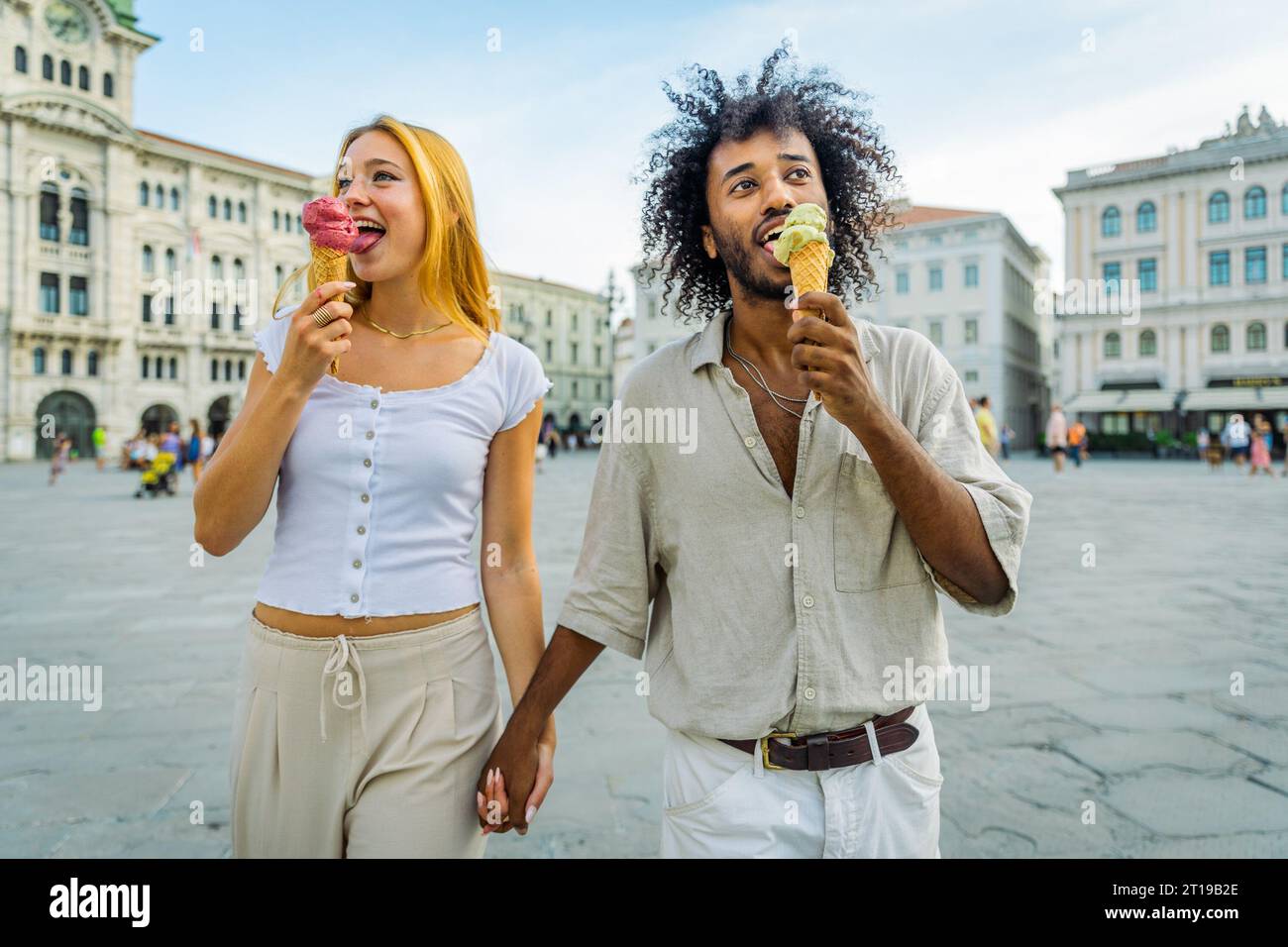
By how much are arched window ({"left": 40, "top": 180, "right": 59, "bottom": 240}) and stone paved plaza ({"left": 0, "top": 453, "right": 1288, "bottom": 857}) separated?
42665mm

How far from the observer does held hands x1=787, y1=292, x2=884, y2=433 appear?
4.44ft

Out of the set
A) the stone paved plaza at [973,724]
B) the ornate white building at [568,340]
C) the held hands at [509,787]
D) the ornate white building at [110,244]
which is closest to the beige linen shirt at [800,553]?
the held hands at [509,787]

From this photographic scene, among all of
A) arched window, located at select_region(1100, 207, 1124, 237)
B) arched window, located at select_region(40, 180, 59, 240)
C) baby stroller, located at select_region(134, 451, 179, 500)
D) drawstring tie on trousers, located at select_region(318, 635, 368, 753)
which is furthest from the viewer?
arched window, located at select_region(1100, 207, 1124, 237)

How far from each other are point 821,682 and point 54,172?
1992 inches

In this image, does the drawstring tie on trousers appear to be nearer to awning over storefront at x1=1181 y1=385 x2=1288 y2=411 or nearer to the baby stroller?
the baby stroller

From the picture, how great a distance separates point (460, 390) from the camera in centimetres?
179

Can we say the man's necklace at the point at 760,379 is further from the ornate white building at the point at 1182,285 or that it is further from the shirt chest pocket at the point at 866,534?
the ornate white building at the point at 1182,285

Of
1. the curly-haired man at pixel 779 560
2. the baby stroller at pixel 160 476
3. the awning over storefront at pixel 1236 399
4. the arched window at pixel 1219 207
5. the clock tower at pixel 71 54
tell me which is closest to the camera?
the curly-haired man at pixel 779 560

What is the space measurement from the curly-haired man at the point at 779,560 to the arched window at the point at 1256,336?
50211 millimetres

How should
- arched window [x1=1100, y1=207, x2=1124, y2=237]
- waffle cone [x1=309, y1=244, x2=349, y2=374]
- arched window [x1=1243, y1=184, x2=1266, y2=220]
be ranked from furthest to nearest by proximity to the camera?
arched window [x1=1100, y1=207, x2=1124, y2=237]
arched window [x1=1243, y1=184, x2=1266, y2=220]
waffle cone [x1=309, y1=244, x2=349, y2=374]

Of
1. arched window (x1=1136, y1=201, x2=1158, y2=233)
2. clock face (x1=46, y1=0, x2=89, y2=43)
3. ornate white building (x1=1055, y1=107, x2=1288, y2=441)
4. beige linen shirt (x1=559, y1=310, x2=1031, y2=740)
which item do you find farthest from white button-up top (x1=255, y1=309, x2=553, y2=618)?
arched window (x1=1136, y1=201, x2=1158, y2=233)

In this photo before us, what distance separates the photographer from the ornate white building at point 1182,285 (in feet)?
134

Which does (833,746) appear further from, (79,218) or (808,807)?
(79,218)
